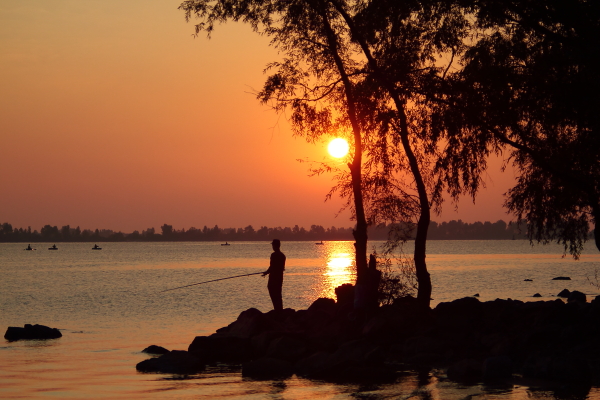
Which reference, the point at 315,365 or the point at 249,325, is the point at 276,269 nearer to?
the point at 249,325

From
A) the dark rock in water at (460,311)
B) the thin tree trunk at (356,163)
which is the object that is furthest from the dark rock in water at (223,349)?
the dark rock in water at (460,311)

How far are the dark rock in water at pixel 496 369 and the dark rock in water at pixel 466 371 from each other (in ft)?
0.56

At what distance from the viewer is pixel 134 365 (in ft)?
67.9

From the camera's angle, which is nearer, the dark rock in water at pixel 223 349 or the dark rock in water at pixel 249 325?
the dark rock in water at pixel 223 349

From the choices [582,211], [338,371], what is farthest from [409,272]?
[338,371]

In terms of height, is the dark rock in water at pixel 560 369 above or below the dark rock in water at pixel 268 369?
above

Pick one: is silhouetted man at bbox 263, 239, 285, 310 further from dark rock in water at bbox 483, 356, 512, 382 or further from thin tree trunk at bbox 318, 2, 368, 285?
dark rock in water at bbox 483, 356, 512, 382

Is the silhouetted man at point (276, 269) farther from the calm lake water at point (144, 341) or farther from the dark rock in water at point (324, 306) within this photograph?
the calm lake water at point (144, 341)

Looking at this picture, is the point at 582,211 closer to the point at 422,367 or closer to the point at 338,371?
the point at 422,367

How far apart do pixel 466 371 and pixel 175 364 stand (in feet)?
24.5

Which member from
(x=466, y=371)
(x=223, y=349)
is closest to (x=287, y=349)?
(x=223, y=349)

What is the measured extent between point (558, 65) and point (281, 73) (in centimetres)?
974

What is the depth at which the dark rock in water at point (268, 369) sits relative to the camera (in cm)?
1794

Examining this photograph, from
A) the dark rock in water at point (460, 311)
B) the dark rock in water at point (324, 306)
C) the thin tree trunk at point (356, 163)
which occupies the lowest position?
the dark rock in water at point (324, 306)
